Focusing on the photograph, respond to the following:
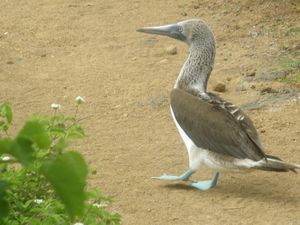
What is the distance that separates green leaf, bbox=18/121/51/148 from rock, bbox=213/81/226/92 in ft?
21.3

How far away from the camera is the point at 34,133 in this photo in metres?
0.87

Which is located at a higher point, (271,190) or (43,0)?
(271,190)

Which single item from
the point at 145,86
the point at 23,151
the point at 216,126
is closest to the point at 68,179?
the point at 23,151

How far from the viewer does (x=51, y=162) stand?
0.83m

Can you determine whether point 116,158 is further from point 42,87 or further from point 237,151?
point 42,87

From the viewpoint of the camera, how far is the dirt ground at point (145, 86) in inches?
204

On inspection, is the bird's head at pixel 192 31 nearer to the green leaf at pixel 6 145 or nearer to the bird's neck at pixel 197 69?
the bird's neck at pixel 197 69

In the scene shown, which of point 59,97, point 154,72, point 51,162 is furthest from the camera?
point 154,72

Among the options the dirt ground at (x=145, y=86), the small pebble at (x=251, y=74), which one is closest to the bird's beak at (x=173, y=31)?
the dirt ground at (x=145, y=86)

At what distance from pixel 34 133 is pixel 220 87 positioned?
6.53 meters

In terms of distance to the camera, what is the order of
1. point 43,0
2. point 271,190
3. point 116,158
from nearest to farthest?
point 271,190 → point 116,158 → point 43,0

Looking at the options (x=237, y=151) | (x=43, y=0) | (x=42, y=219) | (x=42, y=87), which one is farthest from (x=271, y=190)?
(x=43, y=0)

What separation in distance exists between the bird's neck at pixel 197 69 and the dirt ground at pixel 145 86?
2.31 ft

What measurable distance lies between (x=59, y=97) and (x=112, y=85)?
2.07 ft
